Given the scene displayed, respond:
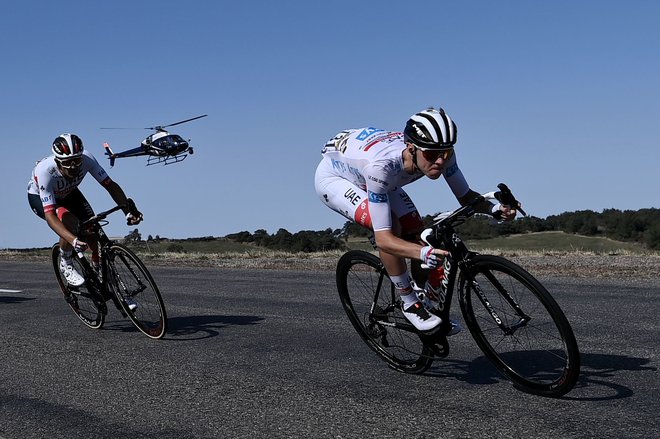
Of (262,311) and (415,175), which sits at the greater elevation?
(415,175)

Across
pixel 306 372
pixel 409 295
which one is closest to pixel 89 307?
pixel 306 372

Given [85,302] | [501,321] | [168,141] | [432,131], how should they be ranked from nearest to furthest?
[432,131] < [501,321] < [85,302] < [168,141]

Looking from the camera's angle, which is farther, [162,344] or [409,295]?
[162,344]

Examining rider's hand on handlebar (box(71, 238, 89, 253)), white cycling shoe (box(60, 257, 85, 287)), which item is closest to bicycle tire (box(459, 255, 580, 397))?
rider's hand on handlebar (box(71, 238, 89, 253))

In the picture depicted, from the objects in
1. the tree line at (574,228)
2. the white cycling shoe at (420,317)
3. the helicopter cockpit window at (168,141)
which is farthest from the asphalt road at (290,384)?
the helicopter cockpit window at (168,141)

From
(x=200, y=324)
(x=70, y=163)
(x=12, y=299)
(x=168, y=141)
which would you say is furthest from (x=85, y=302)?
(x=168, y=141)

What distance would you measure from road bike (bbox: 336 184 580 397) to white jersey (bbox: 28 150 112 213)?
14.2 feet

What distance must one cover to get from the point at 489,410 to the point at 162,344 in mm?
4030

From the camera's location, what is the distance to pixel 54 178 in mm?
8844

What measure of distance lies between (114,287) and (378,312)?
3619 mm

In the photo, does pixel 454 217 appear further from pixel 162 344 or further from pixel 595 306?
pixel 595 306

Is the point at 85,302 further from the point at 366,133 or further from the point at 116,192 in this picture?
the point at 366,133

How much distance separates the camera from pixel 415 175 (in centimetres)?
564

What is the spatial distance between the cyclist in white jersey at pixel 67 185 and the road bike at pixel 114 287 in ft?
0.58
